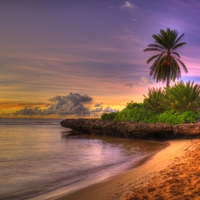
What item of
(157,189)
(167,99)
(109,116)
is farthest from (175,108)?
(157,189)

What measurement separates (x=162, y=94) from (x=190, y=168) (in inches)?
1036

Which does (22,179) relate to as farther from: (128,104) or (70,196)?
(128,104)

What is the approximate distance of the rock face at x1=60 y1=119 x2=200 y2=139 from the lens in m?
20.1

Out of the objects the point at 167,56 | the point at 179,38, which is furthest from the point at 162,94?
the point at 179,38

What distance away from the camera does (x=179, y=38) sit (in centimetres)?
3956

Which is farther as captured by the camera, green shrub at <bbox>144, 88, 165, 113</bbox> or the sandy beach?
green shrub at <bbox>144, 88, 165, 113</bbox>

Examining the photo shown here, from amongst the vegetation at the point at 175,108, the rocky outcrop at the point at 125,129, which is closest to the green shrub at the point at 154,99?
the vegetation at the point at 175,108

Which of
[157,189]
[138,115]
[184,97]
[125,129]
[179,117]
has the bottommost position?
[157,189]

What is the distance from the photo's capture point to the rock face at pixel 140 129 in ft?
66.0

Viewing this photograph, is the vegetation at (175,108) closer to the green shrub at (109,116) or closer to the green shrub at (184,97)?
the green shrub at (184,97)

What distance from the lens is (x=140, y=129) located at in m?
22.8

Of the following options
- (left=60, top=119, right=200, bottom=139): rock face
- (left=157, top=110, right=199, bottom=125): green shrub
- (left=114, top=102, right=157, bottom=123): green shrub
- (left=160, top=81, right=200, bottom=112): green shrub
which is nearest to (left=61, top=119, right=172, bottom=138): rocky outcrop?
(left=60, top=119, right=200, bottom=139): rock face

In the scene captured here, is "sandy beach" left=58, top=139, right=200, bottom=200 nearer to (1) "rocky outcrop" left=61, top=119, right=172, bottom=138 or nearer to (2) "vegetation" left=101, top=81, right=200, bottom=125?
(1) "rocky outcrop" left=61, top=119, right=172, bottom=138

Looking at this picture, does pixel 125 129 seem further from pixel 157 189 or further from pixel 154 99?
pixel 157 189
